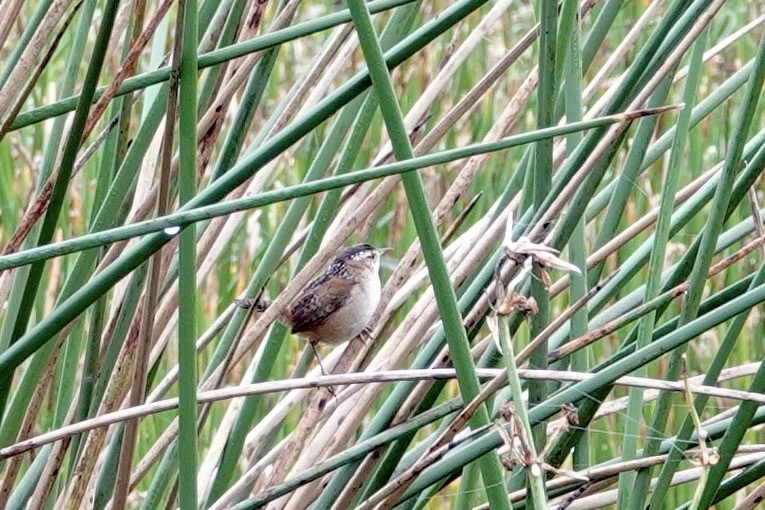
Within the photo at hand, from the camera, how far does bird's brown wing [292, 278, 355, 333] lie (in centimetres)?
282

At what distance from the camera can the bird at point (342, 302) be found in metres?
2.69

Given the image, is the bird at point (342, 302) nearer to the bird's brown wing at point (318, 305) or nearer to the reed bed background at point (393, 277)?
the bird's brown wing at point (318, 305)

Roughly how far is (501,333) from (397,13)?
39.7 inches

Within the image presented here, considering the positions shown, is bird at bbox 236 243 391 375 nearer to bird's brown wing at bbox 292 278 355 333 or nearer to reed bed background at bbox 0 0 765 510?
bird's brown wing at bbox 292 278 355 333

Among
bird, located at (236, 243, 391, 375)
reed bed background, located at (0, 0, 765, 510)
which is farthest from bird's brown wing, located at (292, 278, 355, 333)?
reed bed background, located at (0, 0, 765, 510)

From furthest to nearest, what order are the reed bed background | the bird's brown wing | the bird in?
the bird's brown wing < the bird < the reed bed background

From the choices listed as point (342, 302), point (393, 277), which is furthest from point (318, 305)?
point (393, 277)

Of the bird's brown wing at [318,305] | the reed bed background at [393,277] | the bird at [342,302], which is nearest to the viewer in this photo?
the reed bed background at [393,277]

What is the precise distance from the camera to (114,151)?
1.91 m

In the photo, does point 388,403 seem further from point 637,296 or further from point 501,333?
point 501,333

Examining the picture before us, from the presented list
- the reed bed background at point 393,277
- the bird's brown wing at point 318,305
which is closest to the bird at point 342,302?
the bird's brown wing at point 318,305

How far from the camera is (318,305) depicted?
2.87 meters

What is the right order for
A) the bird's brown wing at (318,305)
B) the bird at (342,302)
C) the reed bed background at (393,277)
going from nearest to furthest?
the reed bed background at (393,277) < the bird at (342,302) < the bird's brown wing at (318,305)

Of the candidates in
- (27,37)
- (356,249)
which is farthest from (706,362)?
(27,37)
